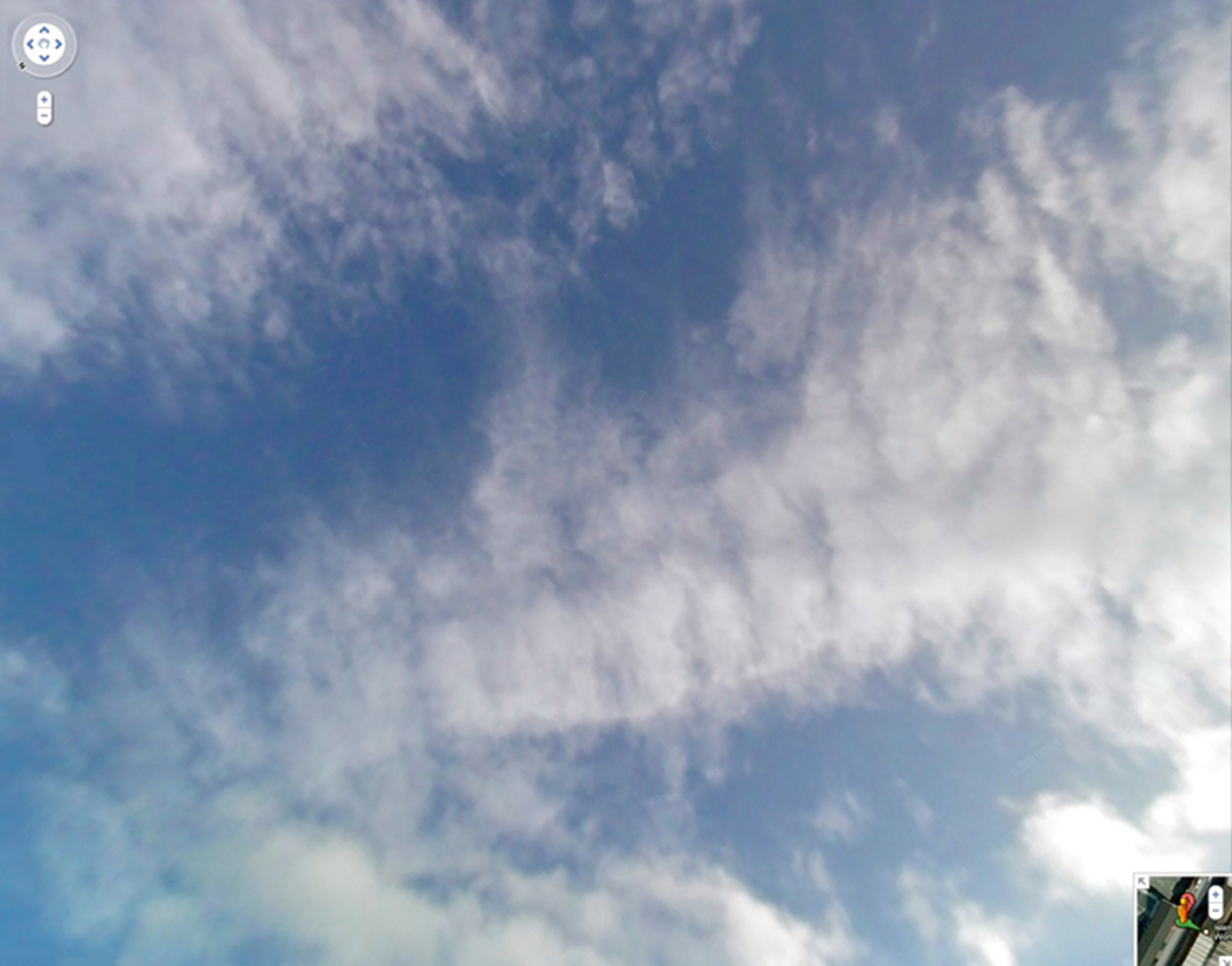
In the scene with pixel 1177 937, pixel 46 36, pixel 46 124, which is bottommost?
pixel 1177 937

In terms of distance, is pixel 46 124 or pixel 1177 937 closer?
pixel 46 124

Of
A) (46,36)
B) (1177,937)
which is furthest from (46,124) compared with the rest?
(1177,937)

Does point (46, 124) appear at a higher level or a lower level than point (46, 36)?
lower

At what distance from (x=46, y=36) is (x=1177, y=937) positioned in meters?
159

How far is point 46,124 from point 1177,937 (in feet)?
509

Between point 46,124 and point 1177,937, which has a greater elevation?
point 46,124

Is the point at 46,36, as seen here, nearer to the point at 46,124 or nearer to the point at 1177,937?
the point at 46,124

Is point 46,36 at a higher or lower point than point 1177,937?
higher

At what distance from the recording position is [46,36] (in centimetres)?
5488

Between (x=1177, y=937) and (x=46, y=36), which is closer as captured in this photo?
(x=46, y=36)

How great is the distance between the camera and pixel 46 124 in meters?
56.1

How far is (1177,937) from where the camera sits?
67.4m
